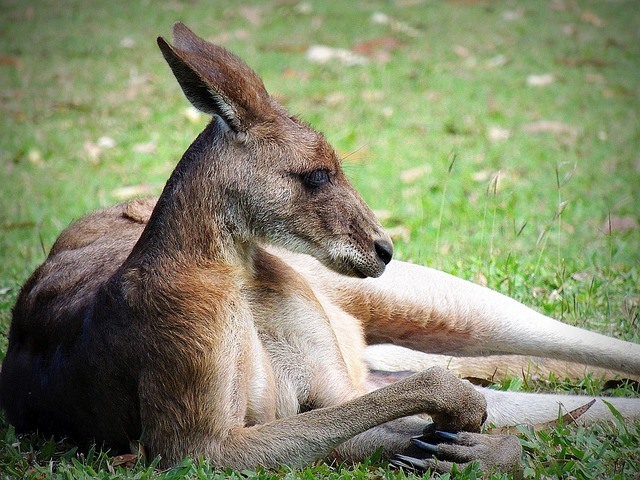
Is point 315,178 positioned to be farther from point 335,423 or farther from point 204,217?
point 335,423

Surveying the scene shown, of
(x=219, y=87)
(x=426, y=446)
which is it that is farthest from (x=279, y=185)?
(x=426, y=446)

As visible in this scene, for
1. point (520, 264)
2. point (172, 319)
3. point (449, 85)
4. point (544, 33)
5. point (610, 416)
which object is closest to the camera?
point (172, 319)

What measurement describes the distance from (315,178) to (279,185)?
132mm

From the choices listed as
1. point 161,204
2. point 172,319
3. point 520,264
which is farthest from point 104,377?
point 520,264

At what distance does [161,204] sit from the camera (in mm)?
3223

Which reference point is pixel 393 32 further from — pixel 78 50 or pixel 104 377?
pixel 104 377

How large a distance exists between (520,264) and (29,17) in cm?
897

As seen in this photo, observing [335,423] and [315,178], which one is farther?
[315,178]

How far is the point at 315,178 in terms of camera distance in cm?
318

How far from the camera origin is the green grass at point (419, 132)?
4.68 meters

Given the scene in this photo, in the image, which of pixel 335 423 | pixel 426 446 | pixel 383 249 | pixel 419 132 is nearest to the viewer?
pixel 335 423

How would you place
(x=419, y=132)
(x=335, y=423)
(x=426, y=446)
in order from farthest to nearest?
(x=419, y=132) → (x=426, y=446) → (x=335, y=423)

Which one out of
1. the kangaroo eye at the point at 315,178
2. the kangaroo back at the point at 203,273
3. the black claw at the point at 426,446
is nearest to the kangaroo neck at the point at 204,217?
the kangaroo back at the point at 203,273

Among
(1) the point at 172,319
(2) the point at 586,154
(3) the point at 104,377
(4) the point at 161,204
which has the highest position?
(4) the point at 161,204
